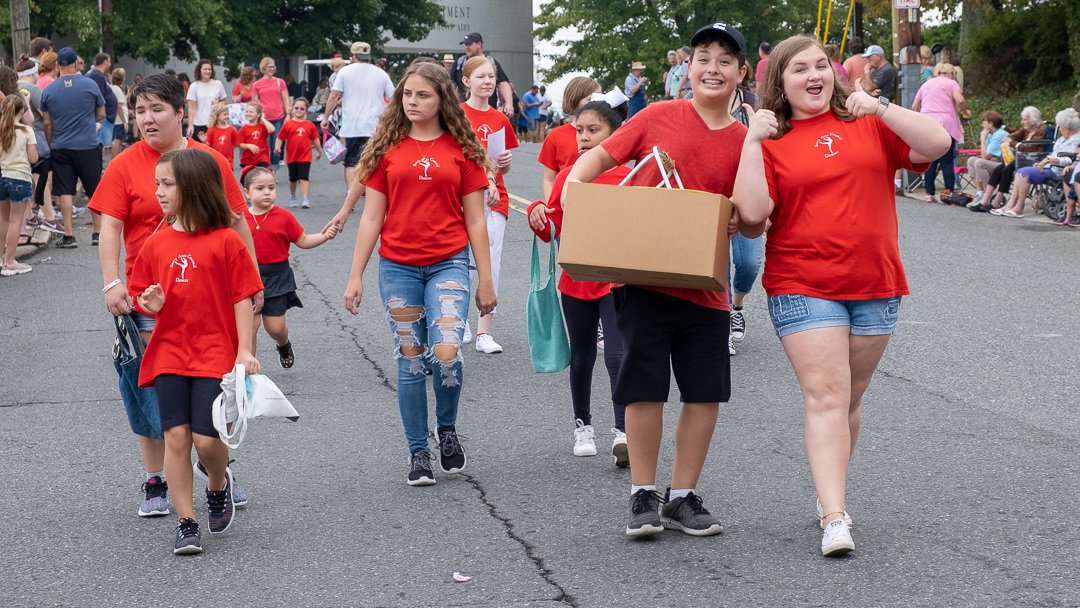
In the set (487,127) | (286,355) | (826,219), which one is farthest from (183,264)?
(487,127)

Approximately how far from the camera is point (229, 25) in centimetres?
4559

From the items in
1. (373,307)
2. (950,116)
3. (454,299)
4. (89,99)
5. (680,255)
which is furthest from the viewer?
(950,116)

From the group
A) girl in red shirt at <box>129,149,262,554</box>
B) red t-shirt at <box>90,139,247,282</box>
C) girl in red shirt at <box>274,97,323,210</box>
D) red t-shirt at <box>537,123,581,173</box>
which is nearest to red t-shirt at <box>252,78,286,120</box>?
girl in red shirt at <box>274,97,323,210</box>

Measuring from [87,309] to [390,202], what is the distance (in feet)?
20.3

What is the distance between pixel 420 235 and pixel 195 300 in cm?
117

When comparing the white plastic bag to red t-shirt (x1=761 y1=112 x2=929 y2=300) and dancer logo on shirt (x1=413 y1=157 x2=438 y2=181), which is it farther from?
red t-shirt (x1=761 y1=112 x2=929 y2=300)

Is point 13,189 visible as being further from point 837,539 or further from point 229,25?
point 229,25

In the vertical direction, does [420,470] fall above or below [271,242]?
below

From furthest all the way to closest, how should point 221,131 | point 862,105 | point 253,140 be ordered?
point 253,140 → point 221,131 → point 862,105

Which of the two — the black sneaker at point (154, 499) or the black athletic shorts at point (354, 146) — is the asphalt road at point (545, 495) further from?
the black athletic shorts at point (354, 146)

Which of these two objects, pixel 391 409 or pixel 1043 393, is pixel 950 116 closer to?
pixel 1043 393

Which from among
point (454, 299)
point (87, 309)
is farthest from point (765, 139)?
point (87, 309)

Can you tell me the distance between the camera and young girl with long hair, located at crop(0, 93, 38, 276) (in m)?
12.9

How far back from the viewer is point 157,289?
200 inches
